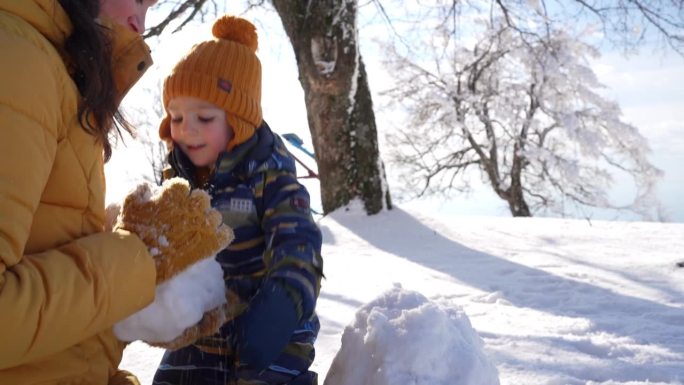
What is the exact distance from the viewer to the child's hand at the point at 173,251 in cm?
117

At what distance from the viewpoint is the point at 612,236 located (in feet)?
17.2

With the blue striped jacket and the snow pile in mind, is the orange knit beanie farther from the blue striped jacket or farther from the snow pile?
the snow pile

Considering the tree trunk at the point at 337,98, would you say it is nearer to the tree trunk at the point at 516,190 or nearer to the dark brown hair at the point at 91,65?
the dark brown hair at the point at 91,65

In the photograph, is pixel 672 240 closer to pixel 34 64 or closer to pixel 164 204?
pixel 164 204

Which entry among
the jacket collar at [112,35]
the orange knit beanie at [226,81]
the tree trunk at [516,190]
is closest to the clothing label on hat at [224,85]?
the orange knit beanie at [226,81]

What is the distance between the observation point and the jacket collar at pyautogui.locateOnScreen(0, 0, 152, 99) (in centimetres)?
103

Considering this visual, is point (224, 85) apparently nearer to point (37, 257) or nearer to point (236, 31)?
point (236, 31)

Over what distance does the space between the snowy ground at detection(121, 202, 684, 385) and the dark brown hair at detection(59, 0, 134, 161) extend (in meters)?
0.94

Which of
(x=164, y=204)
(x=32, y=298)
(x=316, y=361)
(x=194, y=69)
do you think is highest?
(x=194, y=69)

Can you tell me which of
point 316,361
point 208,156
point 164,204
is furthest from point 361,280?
point 164,204

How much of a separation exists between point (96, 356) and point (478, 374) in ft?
3.03

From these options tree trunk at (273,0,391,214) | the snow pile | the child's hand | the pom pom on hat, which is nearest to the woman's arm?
the child's hand

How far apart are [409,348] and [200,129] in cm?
91

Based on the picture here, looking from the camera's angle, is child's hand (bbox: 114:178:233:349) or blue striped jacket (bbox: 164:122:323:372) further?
blue striped jacket (bbox: 164:122:323:372)
